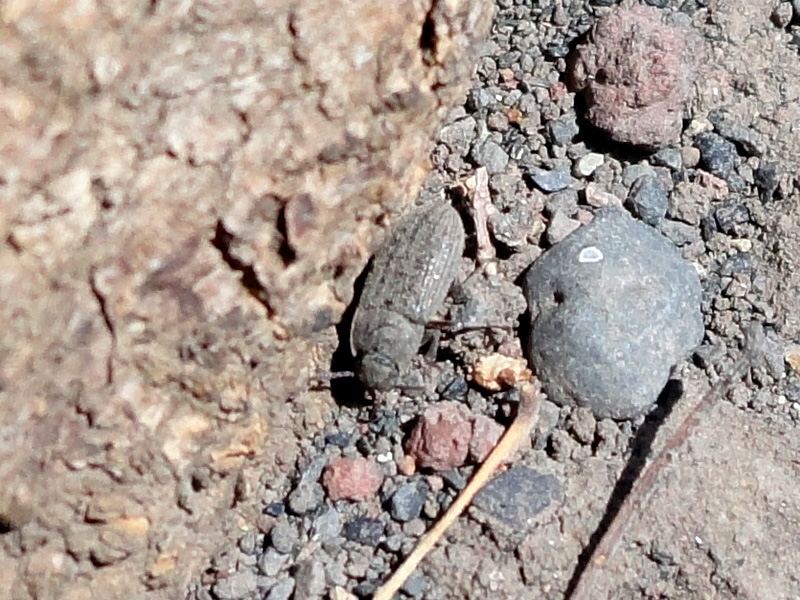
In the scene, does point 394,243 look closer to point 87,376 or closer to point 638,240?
point 638,240

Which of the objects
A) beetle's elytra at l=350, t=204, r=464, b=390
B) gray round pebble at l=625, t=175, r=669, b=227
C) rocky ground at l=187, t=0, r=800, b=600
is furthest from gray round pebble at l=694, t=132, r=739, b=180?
beetle's elytra at l=350, t=204, r=464, b=390

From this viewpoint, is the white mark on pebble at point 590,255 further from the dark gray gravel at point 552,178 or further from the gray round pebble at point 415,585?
the gray round pebble at point 415,585

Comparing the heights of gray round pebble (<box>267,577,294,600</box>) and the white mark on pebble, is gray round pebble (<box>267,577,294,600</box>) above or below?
below

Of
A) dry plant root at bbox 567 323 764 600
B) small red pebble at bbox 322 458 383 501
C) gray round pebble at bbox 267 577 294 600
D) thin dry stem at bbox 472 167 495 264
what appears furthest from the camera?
thin dry stem at bbox 472 167 495 264

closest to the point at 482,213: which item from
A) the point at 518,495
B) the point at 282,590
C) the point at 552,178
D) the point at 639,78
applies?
the point at 552,178

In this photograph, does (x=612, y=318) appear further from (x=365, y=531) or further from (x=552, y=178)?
(x=365, y=531)

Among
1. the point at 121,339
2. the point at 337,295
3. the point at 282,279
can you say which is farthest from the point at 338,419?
the point at 121,339

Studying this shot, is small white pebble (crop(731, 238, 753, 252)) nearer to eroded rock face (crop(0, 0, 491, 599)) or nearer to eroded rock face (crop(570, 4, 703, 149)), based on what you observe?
eroded rock face (crop(570, 4, 703, 149))
